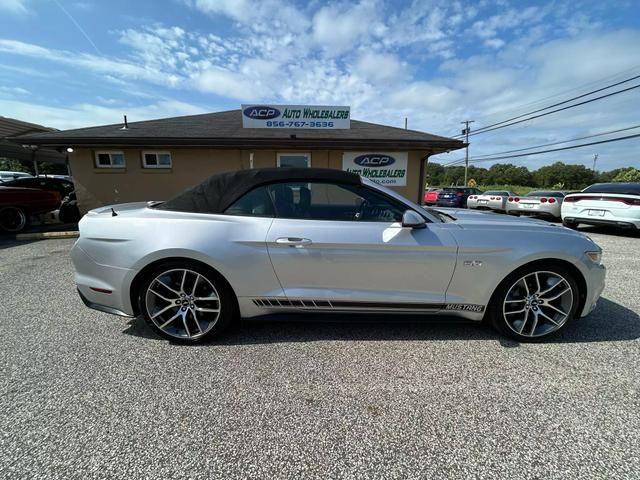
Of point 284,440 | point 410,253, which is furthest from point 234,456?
point 410,253

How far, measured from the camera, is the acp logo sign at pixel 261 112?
9312mm

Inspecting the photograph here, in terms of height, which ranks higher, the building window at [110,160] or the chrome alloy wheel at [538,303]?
the building window at [110,160]

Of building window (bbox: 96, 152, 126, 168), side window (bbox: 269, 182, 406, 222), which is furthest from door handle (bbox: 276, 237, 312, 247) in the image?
building window (bbox: 96, 152, 126, 168)

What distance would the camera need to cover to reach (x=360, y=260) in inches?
97.5

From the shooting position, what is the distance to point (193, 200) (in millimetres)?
2746

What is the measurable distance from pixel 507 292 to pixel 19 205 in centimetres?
1136

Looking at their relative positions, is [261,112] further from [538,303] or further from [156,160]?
[538,303]

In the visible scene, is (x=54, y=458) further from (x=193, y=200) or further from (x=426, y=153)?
(x=426, y=153)

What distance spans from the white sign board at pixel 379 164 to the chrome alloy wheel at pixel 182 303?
277 inches

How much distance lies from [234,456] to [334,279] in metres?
1.39

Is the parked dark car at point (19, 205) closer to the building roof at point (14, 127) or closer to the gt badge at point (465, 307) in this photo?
the building roof at point (14, 127)

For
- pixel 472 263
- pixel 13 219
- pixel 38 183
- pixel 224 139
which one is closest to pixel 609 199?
pixel 472 263

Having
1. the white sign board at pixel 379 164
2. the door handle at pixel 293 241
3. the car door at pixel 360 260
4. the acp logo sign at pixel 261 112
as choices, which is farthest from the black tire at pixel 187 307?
the acp logo sign at pixel 261 112

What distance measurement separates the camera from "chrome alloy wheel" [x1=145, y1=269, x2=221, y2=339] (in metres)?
2.56
